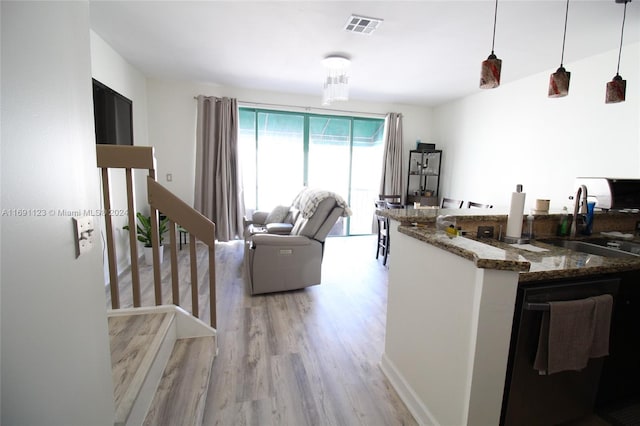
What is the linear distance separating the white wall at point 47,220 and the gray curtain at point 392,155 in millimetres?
5096

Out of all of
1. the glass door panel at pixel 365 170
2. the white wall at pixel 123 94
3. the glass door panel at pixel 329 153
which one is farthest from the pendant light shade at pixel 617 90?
the white wall at pixel 123 94

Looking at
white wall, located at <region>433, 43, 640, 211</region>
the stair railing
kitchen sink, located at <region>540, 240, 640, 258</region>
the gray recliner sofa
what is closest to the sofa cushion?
the gray recliner sofa

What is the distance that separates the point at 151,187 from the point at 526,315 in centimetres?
204

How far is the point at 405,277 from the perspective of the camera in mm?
1658

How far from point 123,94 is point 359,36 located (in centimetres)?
293

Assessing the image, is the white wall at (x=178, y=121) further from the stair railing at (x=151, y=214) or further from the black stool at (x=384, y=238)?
the stair railing at (x=151, y=214)

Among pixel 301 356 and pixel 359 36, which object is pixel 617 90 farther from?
pixel 301 356

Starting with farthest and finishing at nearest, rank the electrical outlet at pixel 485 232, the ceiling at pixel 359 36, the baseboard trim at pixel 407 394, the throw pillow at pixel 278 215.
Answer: the throw pillow at pixel 278 215 < the ceiling at pixel 359 36 < the electrical outlet at pixel 485 232 < the baseboard trim at pixel 407 394

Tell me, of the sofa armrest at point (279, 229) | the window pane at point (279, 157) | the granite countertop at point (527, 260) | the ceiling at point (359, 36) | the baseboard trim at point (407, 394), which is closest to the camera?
the granite countertop at point (527, 260)

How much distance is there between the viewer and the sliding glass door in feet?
16.6

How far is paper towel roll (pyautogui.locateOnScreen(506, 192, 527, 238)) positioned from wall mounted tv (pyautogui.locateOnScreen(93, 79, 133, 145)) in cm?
332

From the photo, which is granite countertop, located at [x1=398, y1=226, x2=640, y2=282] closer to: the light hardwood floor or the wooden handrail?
the light hardwood floor

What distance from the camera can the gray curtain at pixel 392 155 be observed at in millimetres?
5465

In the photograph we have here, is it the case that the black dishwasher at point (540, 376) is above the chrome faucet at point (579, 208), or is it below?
below
